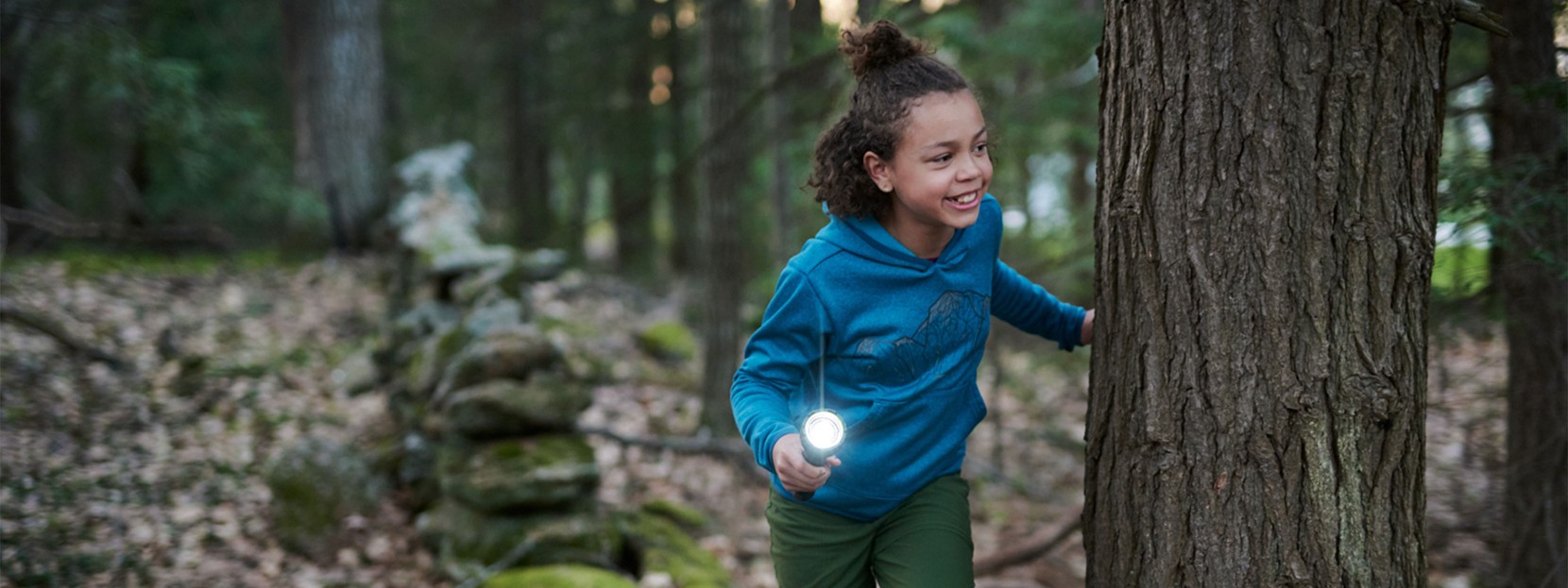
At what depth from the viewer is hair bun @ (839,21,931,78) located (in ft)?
8.07

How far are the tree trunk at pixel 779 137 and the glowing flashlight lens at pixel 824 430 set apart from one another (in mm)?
6073

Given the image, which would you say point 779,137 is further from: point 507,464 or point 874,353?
point 874,353

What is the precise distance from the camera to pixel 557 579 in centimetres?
404

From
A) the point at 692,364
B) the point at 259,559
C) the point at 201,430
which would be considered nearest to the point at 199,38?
the point at 692,364

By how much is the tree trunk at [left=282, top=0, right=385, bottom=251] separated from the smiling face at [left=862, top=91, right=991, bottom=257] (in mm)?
8965

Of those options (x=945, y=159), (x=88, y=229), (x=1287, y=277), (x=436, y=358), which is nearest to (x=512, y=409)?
(x=436, y=358)

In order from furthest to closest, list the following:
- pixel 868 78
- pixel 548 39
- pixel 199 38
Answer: pixel 548 39 → pixel 199 38 → pixel 868 78

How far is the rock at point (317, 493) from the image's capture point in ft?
15.4

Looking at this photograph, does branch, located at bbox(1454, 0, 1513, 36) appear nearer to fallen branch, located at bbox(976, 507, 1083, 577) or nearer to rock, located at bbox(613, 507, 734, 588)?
fallen branch, located at bbox(976, 507, 1083, 577)

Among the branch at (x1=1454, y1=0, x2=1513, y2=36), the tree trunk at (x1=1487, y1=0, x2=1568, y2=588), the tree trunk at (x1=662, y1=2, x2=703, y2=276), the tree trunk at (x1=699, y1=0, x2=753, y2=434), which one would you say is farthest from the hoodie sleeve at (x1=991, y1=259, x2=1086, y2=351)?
the tree trunk at (x1=662, y1=2, x2=703, y2=276)

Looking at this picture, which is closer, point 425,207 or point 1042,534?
point 1042,534

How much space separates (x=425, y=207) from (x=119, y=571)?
5152 mm

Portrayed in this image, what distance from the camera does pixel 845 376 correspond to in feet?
8.26

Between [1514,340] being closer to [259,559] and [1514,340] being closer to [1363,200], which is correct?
[1363,200]
